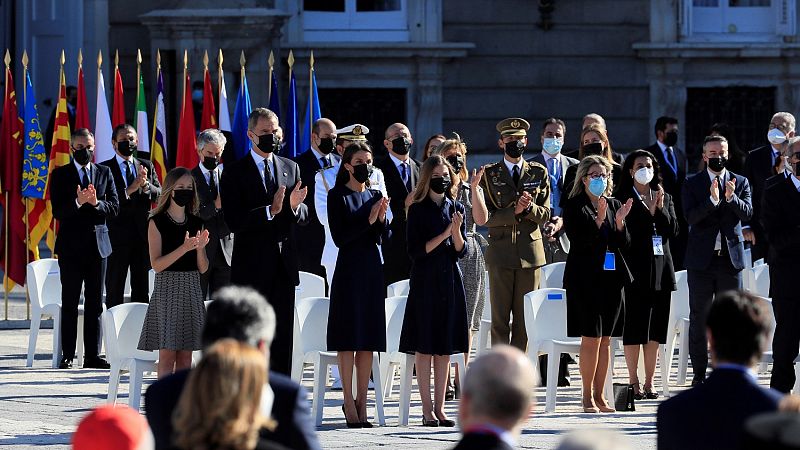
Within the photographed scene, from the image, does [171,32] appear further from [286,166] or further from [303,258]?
[286,166]

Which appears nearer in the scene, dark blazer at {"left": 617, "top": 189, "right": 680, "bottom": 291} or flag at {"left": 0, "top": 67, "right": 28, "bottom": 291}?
dark blazer at {"left": 617, "top": 189, "right": 680, "bottom": 291}

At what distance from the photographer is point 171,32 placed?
20.0 metres

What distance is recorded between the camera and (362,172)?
36.0 feet

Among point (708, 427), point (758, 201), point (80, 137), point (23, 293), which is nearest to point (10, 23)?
point (23, 293)

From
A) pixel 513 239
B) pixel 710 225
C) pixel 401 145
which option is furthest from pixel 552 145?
pixel 710 225

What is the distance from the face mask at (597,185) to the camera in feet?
38.0

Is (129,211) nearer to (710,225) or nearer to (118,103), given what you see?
(118,103)

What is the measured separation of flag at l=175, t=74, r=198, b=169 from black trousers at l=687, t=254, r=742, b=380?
5.93 m

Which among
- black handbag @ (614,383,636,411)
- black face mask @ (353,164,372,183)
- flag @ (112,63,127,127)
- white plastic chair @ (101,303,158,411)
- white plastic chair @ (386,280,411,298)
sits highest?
flag @ (112,63,127,127)

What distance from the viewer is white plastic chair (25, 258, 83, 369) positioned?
14055mm

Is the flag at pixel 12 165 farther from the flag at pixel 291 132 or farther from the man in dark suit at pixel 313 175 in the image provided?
the man in dark suit at pixel 313 175

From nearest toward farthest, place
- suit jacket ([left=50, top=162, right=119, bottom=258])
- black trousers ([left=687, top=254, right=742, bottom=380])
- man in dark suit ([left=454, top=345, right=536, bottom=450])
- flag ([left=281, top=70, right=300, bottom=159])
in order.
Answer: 1. man in dark suit ([left=454, top=345, right=536, bottom=450])
2. black trousers ([left=687, top=254, right=742, bottom=380])
3. suit jacket ([left=50, top=162, right=119, bottom=258])
4. flag ([left=281, top=70, right=300, bottom=159])

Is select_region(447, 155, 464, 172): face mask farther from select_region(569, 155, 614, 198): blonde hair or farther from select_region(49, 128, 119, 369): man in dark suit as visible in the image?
select_region(49, 128, 119, 369): man in dark suit

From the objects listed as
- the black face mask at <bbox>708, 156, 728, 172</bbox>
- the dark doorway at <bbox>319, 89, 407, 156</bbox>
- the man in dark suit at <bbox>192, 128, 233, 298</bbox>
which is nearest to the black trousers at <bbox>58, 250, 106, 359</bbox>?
the man in dark suit at <bbox>192, 128, 233, 298</bbox>
